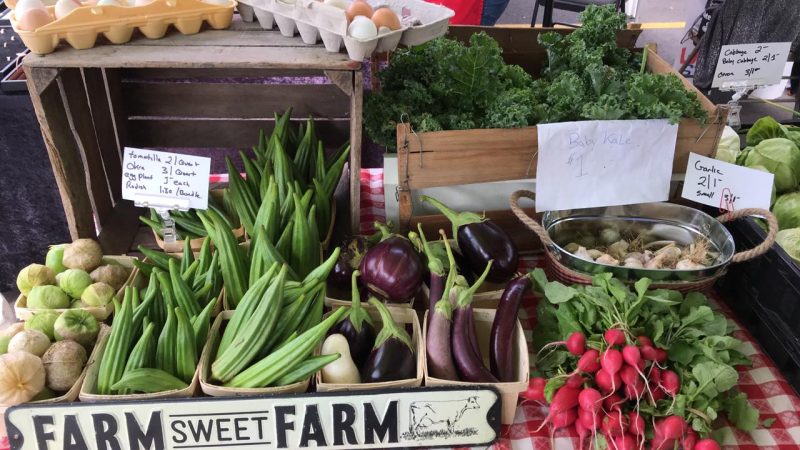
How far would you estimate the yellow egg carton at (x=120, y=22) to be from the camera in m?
1.38

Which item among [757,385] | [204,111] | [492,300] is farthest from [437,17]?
[757,385]

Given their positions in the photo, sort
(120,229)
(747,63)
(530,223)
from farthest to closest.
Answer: (747,63) < (120,229) < (530,223)

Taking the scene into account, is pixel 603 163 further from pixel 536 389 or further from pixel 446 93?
pixel 536 389

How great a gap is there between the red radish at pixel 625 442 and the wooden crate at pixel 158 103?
2.71 feet

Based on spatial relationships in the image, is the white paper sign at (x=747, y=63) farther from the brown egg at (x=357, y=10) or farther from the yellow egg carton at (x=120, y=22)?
the yellow egg carton at (x=120, y=22)

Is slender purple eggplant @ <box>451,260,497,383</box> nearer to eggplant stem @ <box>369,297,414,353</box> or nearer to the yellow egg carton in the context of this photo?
eggplant stem @ <box>369,297,414,353</box>

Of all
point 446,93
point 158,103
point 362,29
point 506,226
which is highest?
point 362,29

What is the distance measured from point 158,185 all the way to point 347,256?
49cm

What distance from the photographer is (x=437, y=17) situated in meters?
1.56

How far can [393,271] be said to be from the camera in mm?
1396

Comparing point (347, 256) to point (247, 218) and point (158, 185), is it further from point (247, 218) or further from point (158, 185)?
point (158, 185)

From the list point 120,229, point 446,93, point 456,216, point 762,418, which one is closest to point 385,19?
point 446,93

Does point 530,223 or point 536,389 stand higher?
point 530,223

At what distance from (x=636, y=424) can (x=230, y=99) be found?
159 centimetres
